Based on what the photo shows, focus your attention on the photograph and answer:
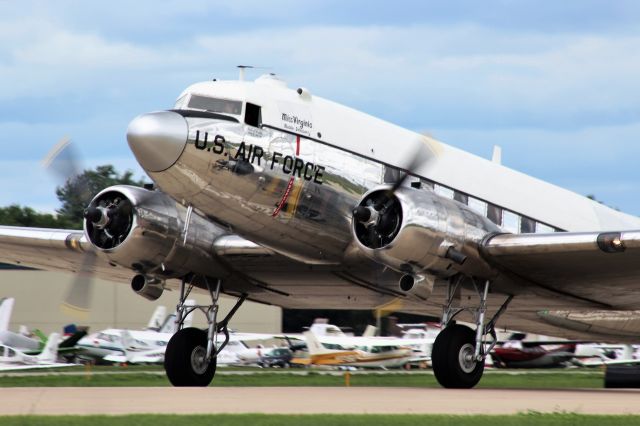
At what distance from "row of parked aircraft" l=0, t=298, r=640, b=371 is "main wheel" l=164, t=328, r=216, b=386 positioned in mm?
14218

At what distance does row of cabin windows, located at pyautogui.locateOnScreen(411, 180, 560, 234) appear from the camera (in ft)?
54.9

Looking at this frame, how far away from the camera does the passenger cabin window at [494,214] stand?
17234mm

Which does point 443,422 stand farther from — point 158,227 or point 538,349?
point 538,349

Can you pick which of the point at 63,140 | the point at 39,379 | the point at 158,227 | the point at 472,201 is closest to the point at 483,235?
the point at 472,201

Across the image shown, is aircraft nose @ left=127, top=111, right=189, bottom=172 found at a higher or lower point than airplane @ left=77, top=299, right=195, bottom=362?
higher

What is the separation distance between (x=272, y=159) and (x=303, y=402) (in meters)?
4.19

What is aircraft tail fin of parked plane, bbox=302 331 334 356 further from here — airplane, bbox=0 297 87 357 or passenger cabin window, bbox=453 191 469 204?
passenger cabin window, bbox=453 191 469 204

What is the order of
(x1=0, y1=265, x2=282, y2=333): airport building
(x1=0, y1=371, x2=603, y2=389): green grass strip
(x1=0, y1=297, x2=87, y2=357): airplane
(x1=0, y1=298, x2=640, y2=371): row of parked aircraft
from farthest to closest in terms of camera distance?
(x1=0, y1=265, x2=282, y2=333): airport building < (x1=0, y1=298, x2=640, y2=371): row of parked aircraft < (x1=0, y1=297, x2=87, y2=357): airplane < (x1=0, y1=371, x2=603, y2=389): green grass strip

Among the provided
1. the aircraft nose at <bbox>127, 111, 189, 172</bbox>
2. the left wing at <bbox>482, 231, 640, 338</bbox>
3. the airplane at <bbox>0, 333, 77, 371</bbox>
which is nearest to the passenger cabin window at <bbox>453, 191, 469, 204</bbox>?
the left wing at <bbox>482, 231, 640, 338</bbox>

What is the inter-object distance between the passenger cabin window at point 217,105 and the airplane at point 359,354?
68.0 feet

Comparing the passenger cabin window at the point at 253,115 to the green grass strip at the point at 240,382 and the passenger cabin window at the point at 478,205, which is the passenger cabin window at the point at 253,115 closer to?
the passenger cabin window at the point at 478,205

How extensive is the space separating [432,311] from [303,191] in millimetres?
5666

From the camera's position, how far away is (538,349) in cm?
4206

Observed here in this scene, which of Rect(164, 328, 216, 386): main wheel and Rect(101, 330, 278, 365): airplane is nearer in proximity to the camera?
Rect(164, 328, 216, 386): main wheel
